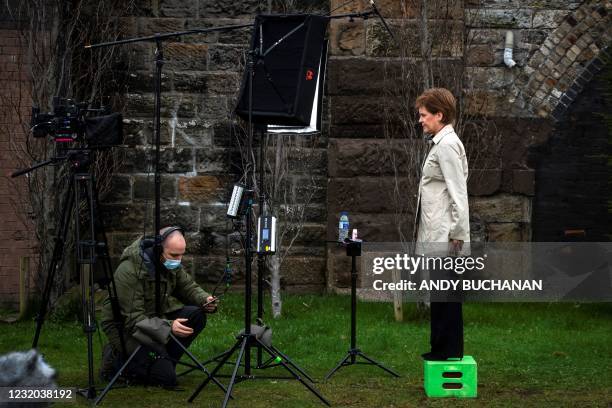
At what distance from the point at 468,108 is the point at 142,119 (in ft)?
11.4

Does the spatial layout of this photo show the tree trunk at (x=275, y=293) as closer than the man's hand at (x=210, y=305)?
No

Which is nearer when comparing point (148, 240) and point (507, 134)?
point (148, 240)

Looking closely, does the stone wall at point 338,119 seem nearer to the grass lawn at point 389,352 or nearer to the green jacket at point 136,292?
the grass lawn at point 389,352

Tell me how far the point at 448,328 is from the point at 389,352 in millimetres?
1895

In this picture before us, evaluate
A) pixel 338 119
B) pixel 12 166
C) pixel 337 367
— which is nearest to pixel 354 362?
pixel 337 367

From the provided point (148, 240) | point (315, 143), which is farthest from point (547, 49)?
point (148, 240)

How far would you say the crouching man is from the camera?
758cm

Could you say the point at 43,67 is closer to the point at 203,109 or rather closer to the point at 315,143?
the point at 203,109

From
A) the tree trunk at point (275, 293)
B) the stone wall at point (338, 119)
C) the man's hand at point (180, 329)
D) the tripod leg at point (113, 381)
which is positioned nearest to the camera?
the tripod leg at point (113, 381)

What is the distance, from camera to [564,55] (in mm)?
12133

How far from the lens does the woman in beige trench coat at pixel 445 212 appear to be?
7348 millimetres

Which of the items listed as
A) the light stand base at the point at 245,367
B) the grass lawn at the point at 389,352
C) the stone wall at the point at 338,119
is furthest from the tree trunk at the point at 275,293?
the light stand base at the point at 245,367

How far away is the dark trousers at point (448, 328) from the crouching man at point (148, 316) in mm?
1603

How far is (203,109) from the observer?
12.2 meters
